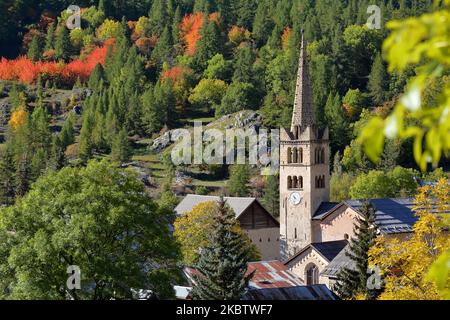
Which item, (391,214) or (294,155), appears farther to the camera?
(294,155)

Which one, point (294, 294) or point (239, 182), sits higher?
point (294, 294)

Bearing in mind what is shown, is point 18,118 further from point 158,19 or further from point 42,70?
point 158,19

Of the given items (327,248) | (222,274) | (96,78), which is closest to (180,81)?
(96,78)

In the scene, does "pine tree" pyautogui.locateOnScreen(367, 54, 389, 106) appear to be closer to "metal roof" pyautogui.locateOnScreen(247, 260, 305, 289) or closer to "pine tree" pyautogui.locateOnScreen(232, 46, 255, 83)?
"pine tree" pyautogui.locateOnScreen(232, 46, 255, 83)

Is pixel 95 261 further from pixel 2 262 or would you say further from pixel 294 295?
pixel 294 295

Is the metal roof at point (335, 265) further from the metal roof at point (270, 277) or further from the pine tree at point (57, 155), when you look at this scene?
the pine tree at point (57, 155)

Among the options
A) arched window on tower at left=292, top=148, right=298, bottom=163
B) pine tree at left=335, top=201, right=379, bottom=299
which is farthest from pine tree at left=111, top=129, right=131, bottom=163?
pine tree at left=335, top=201, right=379, bottom=299
